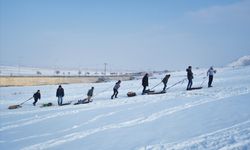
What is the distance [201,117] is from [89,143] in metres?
4.96

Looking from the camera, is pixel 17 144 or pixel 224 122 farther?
pixel 17 144

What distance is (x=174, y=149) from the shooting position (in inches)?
389

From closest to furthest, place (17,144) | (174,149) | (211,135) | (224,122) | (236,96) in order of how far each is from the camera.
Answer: (174,149)
(211,135)
(224,122)
(17,144)
(236,96)

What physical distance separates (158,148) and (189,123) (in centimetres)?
357

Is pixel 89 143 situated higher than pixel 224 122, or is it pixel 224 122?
pixel 224 122

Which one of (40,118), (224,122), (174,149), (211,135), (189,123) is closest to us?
(174,149)

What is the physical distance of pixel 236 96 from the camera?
63.4 feet

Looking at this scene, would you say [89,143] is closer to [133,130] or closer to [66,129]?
[133,130]

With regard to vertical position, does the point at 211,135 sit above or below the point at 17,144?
above

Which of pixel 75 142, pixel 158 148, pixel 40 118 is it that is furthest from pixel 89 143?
pixel 40 118

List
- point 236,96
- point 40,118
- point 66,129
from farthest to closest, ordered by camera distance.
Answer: point 40,118 < point 236,96 < point 66,129

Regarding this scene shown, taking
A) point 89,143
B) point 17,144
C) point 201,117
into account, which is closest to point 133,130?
point 89,143

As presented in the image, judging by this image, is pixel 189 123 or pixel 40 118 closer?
pixel 189 123

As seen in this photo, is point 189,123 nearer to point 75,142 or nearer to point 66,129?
point 75,142
